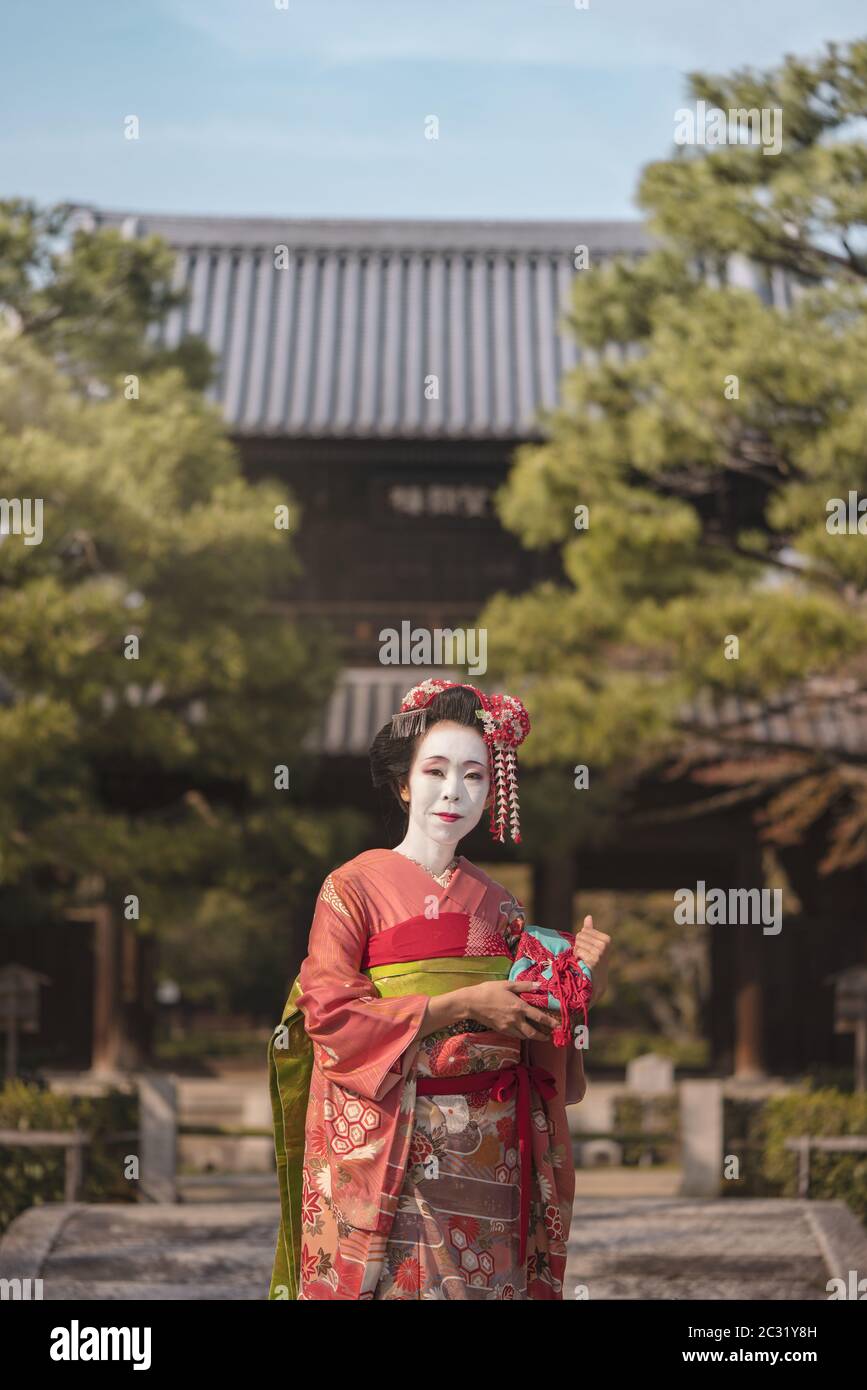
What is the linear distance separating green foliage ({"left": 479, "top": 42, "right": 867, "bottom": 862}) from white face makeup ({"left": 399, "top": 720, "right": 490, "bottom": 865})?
205 inches

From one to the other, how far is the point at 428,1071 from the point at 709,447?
637 cm

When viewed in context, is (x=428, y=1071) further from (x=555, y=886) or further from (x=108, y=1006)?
(x=108, y=1006)

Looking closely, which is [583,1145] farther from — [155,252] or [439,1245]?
[439,1245]

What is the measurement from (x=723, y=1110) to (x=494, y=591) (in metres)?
4.99

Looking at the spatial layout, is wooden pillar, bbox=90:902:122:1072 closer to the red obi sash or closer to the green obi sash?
the green obi sash

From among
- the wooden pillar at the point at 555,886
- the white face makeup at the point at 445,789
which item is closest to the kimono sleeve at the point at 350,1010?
the white face makeup at the point at 445,789

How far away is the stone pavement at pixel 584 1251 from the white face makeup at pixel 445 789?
336 cm

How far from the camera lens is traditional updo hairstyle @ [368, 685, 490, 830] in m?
4.02

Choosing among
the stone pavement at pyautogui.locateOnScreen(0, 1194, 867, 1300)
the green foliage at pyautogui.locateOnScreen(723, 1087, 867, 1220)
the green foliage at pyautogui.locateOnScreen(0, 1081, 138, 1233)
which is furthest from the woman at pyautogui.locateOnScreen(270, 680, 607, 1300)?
the green foliage at pyautogui.locateOnScreen(723, 1087, 867, 1220)

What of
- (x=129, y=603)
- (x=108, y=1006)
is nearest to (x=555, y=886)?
(x=108, y=1006)

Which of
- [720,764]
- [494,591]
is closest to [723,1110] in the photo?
[720,764]

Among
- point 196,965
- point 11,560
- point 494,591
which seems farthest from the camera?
point 196,965

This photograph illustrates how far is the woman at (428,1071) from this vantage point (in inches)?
149
